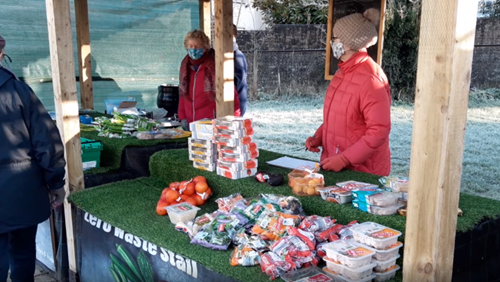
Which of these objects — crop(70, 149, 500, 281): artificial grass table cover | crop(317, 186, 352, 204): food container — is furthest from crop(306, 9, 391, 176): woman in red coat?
crop(317, 186, 352, 204): food container

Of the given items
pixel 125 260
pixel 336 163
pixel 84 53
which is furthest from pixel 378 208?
pixel 84 53

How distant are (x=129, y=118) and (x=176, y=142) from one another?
2.54 feet

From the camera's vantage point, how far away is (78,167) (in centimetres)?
346

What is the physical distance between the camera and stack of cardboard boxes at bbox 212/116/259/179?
2916 millimetres

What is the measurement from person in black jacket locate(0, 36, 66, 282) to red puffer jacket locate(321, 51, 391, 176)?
72.4 inches

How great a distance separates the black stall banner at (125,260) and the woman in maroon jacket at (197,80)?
216 cm

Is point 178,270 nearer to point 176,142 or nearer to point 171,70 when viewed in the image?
point 176,142

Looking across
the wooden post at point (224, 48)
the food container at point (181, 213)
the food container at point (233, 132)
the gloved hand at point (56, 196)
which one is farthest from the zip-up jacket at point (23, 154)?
the wooden post at point (224, 48)

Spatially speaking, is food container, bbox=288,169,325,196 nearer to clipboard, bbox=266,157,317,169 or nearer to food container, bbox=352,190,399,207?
food container, bbox=352,190,399,207

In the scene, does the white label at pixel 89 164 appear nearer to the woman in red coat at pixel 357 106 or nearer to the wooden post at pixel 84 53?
the woman in red coat at pixel 357 106

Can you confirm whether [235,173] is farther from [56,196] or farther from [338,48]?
[56,196]

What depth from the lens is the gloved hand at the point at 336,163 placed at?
9.66 ft

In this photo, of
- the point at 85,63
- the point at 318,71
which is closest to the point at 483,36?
the point at 318,71

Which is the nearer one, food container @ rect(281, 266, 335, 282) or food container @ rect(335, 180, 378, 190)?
food container @ rect(281, 266, 335, 282)
